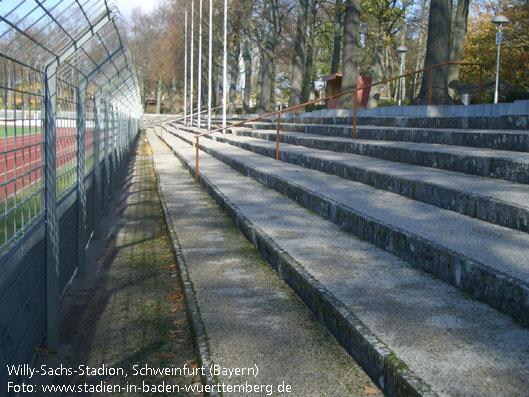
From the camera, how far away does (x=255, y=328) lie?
4.17m

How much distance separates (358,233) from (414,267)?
1206mm

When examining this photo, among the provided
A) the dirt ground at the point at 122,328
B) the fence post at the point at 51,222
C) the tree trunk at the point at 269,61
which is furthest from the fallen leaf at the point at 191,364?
the tree trunk at the point at 269,61

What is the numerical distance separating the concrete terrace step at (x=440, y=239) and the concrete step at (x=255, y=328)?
940 mm

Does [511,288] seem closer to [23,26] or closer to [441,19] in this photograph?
[23,26]

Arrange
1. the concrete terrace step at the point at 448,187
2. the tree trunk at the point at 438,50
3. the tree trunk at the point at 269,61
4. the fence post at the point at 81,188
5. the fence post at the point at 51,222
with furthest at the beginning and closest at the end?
the tree trunk at the point at 269,61 < the tree trunk at the point at 438,50 < the fence post at the point at 81,188 < the concrete terrace step at the point at 448,187 < the fence post at the point at 51,222

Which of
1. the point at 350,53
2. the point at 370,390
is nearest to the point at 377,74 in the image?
the point at 350,53

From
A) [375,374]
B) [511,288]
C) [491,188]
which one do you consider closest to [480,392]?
[375,374]

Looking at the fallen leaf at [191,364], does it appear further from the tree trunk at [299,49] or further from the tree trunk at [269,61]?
the tree trunk at [269,61]

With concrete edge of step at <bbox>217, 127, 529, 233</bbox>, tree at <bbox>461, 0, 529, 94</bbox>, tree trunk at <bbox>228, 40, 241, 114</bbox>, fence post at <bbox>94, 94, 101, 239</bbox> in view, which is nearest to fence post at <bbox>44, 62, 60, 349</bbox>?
concrete edge of step at <bbox>217, 127, 529, 233</bbox>

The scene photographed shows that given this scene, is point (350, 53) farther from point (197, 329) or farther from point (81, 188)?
point (197, 329)

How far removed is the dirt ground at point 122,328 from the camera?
13.4 ft

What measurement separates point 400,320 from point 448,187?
2.69 meters

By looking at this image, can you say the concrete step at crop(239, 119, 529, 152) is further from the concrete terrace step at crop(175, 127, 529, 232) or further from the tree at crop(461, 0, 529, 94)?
the tree at crop(461, 0, 529, 94)

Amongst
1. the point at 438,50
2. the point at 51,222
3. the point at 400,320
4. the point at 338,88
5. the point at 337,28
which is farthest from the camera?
the point at 338,88
